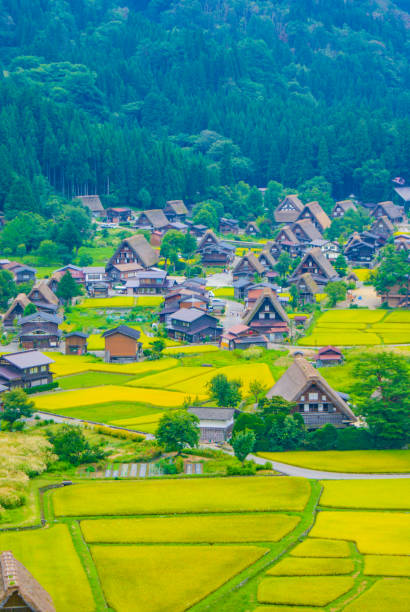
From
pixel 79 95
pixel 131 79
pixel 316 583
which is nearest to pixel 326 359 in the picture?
pixel 316 583

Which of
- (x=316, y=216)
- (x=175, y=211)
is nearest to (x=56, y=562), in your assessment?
(x=316, y=216)

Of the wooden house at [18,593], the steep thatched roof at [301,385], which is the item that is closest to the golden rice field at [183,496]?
the steep thatched roof at [301,385]

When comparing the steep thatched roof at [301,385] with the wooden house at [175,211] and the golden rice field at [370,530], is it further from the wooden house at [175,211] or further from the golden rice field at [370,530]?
the wooden house at [175,211]

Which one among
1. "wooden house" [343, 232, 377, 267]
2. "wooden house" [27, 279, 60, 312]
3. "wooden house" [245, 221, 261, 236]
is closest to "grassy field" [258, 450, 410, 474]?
"wooden house" [27, 279, 60, 312]

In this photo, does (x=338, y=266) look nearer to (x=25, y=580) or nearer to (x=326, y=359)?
(x=326, y=359)

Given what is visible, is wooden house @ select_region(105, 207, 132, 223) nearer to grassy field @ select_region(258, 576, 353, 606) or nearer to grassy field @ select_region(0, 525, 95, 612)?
grassy field @ select_region(0, 525, 95, 612)

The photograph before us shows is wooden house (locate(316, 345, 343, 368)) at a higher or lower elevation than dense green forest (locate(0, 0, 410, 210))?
lower

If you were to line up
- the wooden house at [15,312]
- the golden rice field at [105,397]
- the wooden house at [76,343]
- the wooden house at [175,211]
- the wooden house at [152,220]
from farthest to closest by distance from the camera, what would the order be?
the wooden house at [175,211]
the wooden house at [152,220]
the wooden house at [15,312]
the wooden house at [76,343]
the golden rice field at [105,397]

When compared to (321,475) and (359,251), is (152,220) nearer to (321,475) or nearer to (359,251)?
(359,251)
